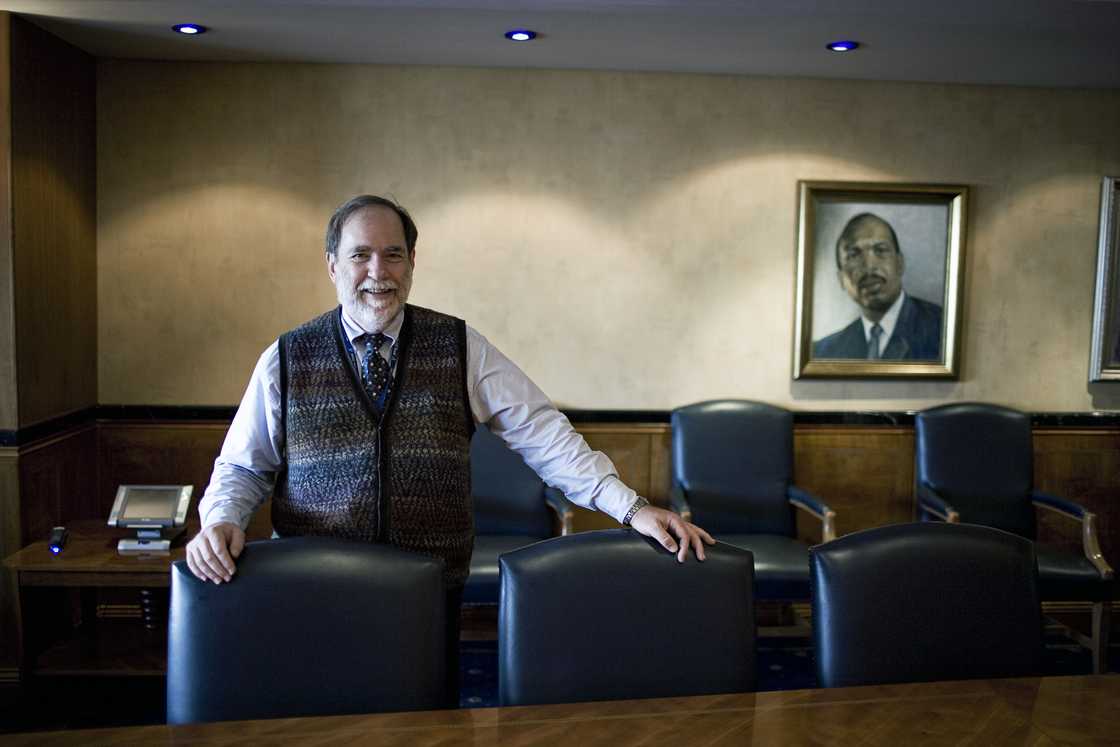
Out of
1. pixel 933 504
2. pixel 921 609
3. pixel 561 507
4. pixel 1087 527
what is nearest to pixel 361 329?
pixel 921 609

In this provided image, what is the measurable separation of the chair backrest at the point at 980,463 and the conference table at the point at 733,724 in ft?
7.82

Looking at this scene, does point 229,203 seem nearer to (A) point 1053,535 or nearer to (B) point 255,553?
(B) point 255,553

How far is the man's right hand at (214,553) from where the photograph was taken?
5.29 ft

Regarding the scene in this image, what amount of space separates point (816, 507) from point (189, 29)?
8.92ft

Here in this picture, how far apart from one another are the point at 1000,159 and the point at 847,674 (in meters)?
3.01

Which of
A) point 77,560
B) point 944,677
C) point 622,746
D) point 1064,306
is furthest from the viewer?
point 1064,306

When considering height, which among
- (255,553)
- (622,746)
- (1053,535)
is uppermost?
(255,553)

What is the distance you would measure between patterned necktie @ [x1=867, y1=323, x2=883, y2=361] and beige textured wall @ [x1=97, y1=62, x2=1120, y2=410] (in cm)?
14

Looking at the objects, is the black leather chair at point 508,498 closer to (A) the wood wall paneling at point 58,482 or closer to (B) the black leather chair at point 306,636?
(A) the wood wall paneling at point 58,482

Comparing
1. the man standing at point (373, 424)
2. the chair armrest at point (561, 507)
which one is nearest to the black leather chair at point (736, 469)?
the chair armrest at point (561, 507)

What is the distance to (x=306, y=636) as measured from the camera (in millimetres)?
1616

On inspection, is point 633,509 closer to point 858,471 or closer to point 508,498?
point 508,498

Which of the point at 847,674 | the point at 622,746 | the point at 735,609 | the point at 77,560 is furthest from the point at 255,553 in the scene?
the point at 77,560

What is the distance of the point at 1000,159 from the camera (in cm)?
410
